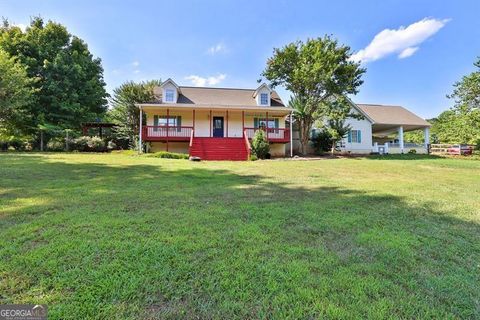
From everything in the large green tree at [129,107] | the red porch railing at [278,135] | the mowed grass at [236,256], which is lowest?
the mowed grass at [236,256]

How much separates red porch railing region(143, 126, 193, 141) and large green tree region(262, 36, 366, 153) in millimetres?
7823

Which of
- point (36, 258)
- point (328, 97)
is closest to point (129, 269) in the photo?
point (36, 258)

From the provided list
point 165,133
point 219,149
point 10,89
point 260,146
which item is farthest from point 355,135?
point 10,89

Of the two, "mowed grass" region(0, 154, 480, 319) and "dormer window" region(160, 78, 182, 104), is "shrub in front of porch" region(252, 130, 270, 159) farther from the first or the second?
"mowed grass" region(0, 154, 480, 319)

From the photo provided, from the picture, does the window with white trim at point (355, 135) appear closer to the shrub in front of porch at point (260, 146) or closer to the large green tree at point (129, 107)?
the shrub in front of porch at point (260, 146)

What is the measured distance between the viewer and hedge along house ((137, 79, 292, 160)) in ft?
58.8

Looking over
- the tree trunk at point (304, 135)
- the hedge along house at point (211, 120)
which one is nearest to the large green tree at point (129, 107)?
the hedge along house at point (211, 120)

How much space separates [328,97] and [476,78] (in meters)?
12.9

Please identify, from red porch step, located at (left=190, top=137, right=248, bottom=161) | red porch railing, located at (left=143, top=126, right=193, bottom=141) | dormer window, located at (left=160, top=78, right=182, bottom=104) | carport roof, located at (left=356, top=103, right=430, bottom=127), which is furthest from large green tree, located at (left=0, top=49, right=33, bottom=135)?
carport roof, located at (left=356, top=103, right=430, bottom=127)

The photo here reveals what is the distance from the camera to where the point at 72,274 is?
7.77 feet

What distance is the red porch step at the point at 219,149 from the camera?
16141mm

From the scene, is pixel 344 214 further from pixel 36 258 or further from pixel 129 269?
pixel 36 258

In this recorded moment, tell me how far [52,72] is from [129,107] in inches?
339

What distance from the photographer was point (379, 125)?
25938 millimetres
